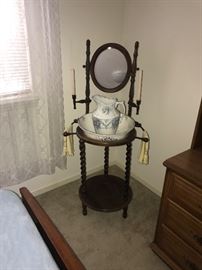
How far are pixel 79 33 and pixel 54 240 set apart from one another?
4.89 ft

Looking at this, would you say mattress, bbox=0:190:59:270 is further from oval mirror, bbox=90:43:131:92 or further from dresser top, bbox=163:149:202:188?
oval mirror, bbox=90:43:131:92

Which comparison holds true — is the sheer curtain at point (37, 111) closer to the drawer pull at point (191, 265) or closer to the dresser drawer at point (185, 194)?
the dresser drawer at point (185, 194)

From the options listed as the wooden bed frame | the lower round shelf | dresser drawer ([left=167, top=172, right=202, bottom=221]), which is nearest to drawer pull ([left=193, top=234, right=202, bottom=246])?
dresser drawer ([left=167, top=172, right=202, bottom=221])

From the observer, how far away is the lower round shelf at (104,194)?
6.06 ft

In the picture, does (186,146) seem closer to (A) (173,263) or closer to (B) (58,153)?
(A) (173,263)

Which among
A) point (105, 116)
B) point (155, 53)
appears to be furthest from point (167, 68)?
point (105, 116)

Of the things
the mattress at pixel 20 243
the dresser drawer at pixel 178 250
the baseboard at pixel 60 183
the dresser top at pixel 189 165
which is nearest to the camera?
the mattress at pixel 20 243

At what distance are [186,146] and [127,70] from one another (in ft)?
2.41

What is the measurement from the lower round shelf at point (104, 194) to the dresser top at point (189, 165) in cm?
67

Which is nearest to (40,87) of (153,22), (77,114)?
(77,114)

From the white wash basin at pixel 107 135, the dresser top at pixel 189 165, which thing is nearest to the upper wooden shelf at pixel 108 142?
the white wash basin at pixel 107 135

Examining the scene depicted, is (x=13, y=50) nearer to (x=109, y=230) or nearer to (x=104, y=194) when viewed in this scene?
(x=104, y=194)

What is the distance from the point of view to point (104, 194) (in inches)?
78.1

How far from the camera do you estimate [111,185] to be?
2.10 metres
